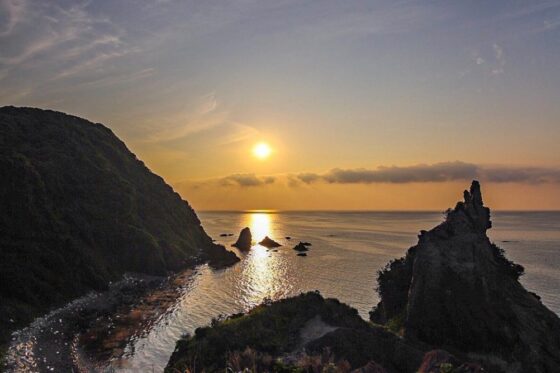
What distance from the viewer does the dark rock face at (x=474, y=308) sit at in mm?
33656

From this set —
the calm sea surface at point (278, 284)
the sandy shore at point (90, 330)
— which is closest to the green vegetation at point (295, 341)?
the calm sea surface at point (278, 284)

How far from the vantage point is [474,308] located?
35812mm

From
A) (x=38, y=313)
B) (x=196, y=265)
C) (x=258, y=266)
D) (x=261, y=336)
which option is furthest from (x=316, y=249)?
(x=261, y=336)

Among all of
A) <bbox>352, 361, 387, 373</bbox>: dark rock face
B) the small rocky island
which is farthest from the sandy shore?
Result: <bbox>352, 361, 387, 373</bbox>: dark rock face

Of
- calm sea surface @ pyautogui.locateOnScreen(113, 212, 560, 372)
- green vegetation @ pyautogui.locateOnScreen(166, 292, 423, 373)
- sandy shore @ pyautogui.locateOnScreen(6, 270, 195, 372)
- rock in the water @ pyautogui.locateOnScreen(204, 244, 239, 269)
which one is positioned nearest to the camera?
green vegetation @ pyautogui.locateOnScreen(166, 292, 423, 373)

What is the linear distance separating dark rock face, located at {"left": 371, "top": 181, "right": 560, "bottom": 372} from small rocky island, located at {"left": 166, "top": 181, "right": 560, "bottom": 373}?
8 centimetres

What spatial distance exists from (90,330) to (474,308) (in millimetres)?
46665

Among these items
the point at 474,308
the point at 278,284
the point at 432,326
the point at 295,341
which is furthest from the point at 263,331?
the point at 278,284

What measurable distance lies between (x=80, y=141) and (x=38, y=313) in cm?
7064

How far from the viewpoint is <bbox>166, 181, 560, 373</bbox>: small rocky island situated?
30203mm

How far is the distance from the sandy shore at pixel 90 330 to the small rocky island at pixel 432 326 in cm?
1674

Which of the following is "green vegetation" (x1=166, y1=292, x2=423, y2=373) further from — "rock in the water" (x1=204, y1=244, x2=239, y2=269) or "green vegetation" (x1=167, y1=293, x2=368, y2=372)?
"rock in the water" (x1=204, y1=244, x2=239, y2=269)

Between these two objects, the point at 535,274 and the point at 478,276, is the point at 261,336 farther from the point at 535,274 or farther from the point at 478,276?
the point at 535,274

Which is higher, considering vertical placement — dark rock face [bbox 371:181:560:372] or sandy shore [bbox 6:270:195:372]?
dark rock face [bbox 371:181:560:372]
